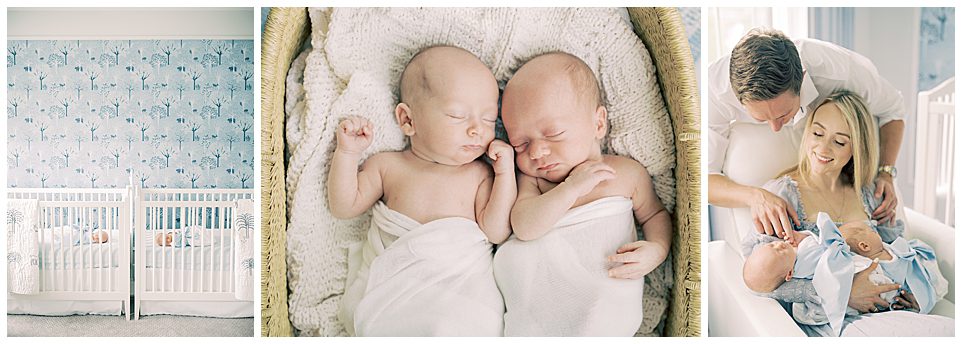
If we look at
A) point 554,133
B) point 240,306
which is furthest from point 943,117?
point 240,306

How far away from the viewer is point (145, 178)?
8.54ft

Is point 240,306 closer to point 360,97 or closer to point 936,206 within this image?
point 360,97

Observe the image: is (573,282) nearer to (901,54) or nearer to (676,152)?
(676,152)

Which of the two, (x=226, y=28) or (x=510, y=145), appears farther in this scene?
(x=226, y=28)

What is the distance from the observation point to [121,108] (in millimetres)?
2578

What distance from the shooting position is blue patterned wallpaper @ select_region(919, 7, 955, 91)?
1.46 metres

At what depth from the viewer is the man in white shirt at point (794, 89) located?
145 centimetres

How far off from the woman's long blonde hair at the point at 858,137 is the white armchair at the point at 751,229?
0.25 feet

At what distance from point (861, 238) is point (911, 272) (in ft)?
0.41

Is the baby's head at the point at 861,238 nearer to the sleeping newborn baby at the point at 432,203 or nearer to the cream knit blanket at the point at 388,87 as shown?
the cream knit blanket at the point at 388,87

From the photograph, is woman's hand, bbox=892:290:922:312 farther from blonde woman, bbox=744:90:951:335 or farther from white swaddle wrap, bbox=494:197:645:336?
white swaddle wrap, bbox=494:197:645:336

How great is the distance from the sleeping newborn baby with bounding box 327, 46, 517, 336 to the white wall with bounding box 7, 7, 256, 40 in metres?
1.28

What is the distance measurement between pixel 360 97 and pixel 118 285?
1.48 m

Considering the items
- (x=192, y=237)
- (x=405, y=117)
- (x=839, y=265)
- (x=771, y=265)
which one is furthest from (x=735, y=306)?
(x=192, y=237)
